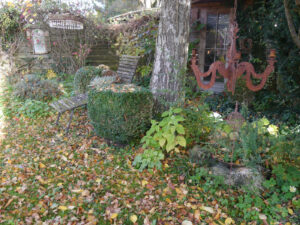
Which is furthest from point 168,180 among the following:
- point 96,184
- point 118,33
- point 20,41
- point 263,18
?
point 20,41

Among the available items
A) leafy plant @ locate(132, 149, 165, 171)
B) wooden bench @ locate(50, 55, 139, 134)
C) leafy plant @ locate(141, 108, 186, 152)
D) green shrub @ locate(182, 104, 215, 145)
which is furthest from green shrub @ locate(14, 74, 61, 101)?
green shrub @ locate(182, 104, 215, 145)

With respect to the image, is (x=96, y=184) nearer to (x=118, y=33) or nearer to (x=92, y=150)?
(x=92, y=150)

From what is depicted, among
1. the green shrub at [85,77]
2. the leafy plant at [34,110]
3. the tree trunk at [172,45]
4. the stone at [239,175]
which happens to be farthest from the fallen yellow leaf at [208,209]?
the green shrub at [85,77]

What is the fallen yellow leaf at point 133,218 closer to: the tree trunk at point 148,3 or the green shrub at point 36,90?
the green shrub at point 36,90

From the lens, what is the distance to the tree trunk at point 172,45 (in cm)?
356

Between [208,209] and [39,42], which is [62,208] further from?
[39,42]

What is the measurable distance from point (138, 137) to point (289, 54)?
10.6ft

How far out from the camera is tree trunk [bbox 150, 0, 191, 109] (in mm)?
3561

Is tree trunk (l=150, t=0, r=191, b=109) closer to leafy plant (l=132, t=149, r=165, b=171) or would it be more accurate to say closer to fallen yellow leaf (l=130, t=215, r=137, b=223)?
leafy plant (l=132, t=149, r=165, b=171)

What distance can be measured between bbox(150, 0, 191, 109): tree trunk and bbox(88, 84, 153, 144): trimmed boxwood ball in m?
0.32

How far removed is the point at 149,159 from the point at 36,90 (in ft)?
13.4

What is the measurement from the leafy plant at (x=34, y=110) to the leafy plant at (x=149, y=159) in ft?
9.57

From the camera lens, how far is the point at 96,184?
290 cm

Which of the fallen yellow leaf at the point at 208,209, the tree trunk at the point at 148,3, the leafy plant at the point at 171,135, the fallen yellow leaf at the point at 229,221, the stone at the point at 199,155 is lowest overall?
the fallen yellow leaf at the point at 229,221
